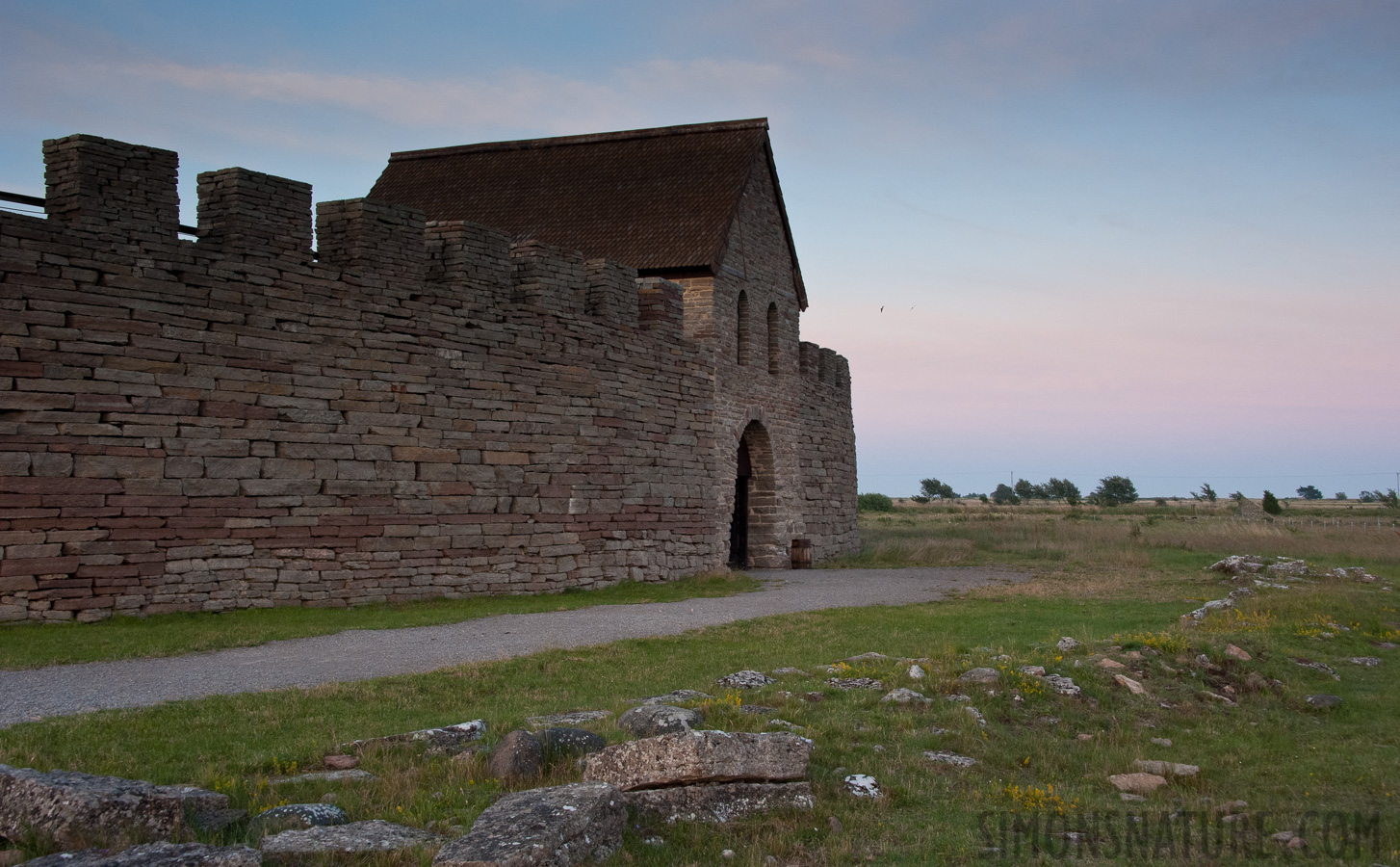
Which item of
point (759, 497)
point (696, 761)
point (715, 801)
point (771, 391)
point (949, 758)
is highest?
point (771, 391)

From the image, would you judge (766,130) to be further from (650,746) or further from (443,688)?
(650,746)

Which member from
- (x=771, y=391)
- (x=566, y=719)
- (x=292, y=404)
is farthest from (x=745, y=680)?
(x=771, y=391)

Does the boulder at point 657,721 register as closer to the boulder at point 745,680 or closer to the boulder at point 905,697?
the boulder at point 745,680

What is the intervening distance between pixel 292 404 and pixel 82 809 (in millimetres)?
9043

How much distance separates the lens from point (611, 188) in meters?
23.3

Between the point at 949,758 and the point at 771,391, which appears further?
the point at 771,391

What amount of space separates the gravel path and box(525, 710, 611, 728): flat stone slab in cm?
221

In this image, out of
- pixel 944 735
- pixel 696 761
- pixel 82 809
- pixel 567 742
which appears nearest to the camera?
pixel 82 809

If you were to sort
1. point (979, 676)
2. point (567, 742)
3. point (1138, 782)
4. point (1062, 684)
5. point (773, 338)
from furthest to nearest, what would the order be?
point (773, 338), point (1062, 684), point (979, 676), point (1138, 782), point (567, 742)

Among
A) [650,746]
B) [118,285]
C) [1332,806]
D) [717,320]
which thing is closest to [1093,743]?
[1332,806]

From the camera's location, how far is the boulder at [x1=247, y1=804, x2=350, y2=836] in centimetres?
507

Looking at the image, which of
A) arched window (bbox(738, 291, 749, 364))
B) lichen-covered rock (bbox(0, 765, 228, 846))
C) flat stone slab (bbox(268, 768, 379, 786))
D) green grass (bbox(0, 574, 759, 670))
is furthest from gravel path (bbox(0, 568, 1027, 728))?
arched window (bbox(738, 291, 749, 364))

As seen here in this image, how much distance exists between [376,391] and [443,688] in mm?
6507

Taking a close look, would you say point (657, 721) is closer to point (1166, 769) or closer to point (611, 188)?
point (1166, 769)
